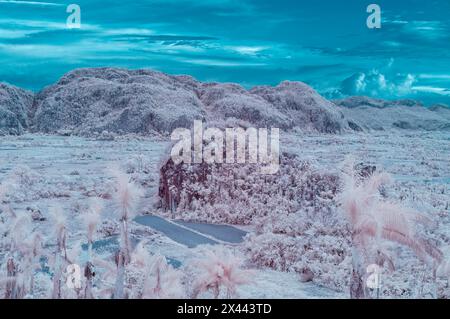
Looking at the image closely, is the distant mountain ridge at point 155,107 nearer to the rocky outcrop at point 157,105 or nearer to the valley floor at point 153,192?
the rocky outcrop at point 157,105

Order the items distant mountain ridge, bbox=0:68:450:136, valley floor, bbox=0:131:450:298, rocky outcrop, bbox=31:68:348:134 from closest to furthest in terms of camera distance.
Result: valley floor, bbox=0:131:450:298 < distant mountain ridge, bbox=0:68:450:136 < rocky outcrop, bbox=31:68:348:134

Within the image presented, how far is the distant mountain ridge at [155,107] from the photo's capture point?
2439cm

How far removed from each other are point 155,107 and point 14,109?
696cm

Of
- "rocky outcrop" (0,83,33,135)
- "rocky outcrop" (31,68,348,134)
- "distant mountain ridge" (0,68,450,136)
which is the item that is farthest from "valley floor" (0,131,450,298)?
"rocky outcrop" (31,68,348,134)

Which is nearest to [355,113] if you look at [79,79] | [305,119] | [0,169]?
[305,119]

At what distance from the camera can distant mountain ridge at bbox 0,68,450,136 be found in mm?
24388

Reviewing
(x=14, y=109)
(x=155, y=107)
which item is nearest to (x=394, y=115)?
(x=155, y=107)

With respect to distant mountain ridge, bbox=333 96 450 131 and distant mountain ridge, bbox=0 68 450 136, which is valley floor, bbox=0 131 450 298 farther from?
distant mountain ridge, bbox=333 96 450 131

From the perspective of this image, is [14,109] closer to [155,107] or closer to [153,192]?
[155,107]

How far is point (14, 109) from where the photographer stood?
86.7ft

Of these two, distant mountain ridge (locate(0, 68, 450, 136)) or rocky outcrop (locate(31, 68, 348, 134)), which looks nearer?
distant mountain ridge (locate(0, 68, 450, 136))

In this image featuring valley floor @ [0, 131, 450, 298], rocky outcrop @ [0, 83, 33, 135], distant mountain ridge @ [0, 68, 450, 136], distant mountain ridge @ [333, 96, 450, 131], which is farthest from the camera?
distant mountain ridge @ [333, 96, 450, 131]

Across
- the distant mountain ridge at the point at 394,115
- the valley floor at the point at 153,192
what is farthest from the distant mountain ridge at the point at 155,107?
the valley floor at the point at 153,192
